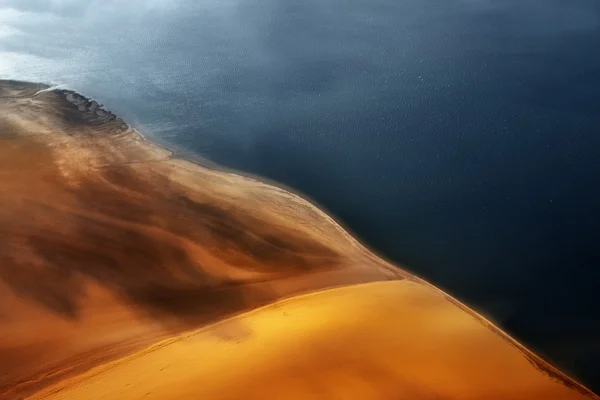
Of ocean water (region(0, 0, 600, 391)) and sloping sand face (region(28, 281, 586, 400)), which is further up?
ocean water (region(0, 0, 600, 391))

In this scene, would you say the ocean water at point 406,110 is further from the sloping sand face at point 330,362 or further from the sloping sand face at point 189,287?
the sloping sand face at point 330,362

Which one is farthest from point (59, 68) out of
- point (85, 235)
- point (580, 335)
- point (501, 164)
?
point (580, 335)

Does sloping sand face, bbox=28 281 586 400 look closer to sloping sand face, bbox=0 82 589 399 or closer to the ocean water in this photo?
sloping sand face, bbox=0 82 589 399

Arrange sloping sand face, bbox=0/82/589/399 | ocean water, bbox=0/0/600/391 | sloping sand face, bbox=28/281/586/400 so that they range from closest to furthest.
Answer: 1. sloping sand face, bbox=28/281/586/400
2. sloping sand face, bbox=0/82/589/399
3. ocean water, bbox=0/0/600/391

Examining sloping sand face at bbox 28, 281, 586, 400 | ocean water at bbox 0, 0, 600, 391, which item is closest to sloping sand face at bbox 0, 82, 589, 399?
sloping sand face at bbox 28, 281, 586, 400

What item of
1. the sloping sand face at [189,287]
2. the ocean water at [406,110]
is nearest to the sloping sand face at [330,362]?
the sloping sand face at [189,287]

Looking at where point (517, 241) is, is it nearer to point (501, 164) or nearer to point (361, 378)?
point (501, 164)

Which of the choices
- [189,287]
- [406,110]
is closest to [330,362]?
[189,287]
